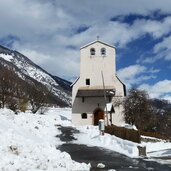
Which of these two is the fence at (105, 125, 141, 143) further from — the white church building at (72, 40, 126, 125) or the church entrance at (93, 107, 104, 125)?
the church entrance at (93, 107, 104, 125)

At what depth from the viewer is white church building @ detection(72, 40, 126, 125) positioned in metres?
55.0

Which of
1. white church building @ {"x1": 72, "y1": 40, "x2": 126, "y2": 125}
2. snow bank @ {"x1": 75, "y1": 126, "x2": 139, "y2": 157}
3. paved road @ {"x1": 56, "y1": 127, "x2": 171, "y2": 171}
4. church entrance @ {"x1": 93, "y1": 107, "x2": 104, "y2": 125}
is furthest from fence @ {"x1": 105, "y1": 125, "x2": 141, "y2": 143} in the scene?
church entrance @ {"x1": 93, "y1": 107, "x2": 104, "y2": 125}

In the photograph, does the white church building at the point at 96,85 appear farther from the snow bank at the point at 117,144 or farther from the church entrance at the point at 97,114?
the snow bank at the point at 117,144

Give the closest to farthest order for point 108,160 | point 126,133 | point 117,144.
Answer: point 108,160 < point 117,144 < point 126,133

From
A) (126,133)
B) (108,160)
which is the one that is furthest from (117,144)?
(108,160)

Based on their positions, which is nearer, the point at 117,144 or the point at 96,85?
the point at 117,144

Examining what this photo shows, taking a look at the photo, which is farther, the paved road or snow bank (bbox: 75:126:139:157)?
snow bank (bbox: 75:126:139:157)

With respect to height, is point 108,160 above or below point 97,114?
below

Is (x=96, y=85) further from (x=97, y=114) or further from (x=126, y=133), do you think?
(x=126, y=133)

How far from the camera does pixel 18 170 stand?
13789 millimetres

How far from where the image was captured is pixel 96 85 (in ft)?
183

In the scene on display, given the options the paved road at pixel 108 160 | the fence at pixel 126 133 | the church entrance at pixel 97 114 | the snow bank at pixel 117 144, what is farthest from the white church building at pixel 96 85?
the paved road at pixel 108 160

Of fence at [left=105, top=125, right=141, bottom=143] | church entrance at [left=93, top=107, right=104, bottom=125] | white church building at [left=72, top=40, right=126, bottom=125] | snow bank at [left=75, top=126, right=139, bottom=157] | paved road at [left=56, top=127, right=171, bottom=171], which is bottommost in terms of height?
paved road at [left=56, top=127, right=171, bottom=171]

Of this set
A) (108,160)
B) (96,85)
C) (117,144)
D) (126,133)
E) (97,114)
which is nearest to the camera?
(108,160)
